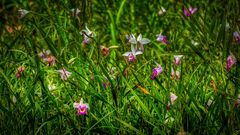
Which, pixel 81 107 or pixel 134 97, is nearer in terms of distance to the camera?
pixel 81 107

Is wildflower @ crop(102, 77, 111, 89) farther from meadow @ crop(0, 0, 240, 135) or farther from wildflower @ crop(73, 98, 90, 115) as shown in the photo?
wildflower @ crop(73, 98, 90, 115)

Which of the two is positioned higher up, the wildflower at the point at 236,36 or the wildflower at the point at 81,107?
the wildflower at the point at 236,36

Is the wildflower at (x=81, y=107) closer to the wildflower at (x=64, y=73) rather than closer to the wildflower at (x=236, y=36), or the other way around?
the wildflower at (x=64, y=73)

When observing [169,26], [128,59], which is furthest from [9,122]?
[169,26]

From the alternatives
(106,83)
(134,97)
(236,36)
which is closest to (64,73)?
(106,83)

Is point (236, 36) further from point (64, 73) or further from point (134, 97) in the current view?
point (64, 73)

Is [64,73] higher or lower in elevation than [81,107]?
higher

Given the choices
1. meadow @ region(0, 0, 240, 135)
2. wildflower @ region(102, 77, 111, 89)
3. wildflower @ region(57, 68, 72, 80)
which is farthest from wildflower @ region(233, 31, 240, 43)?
wildflower @ region(57, 68, 72, 80)

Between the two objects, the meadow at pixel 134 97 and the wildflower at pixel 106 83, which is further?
the wildflower at pixel 106 83

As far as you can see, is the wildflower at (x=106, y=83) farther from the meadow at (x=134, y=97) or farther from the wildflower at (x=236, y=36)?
the wildflower at (x=236, y=36)

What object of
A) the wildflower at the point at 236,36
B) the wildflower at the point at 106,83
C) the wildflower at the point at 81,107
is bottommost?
the wildflower at the point at 81,107

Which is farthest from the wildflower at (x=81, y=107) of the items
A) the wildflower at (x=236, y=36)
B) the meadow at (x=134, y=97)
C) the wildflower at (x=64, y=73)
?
the wildflower at (x=236, y=36)

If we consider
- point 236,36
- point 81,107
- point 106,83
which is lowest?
point 81,107
